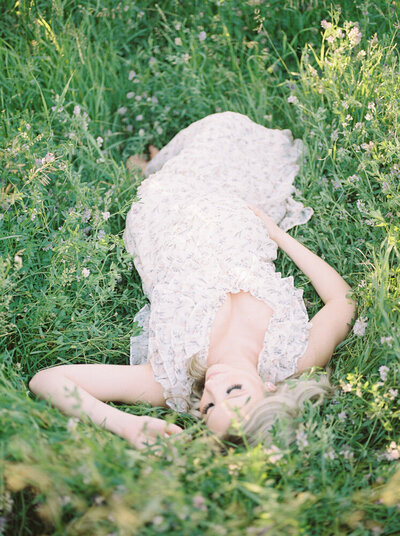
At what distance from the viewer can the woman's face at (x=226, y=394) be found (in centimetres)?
228

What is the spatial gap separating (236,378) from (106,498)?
85 cm

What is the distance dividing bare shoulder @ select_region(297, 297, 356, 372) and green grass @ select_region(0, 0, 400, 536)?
8 centimetres

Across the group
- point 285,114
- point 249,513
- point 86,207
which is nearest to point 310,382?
point 249,513

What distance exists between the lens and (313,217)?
3463mm

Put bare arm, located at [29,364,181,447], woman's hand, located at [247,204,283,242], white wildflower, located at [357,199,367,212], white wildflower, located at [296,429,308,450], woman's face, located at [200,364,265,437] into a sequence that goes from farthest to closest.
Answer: woman's hand, located at [247,204,283,242] < white wildflower, located at [357,199,367,212] < bare arm, located at [29,364,181,447] < woman's face, located at [200,364,265,437] < white wildflower, located at [296,429,308,450]

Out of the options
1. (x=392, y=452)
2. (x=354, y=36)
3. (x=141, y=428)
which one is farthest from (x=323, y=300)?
(x=354, y=36)

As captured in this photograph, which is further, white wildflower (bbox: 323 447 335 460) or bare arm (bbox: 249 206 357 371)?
bare arm (bbox: 249 206 357 371)

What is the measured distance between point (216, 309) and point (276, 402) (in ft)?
2.09

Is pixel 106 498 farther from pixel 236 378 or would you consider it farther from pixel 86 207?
pixel 86 207

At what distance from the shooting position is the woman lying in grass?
2.43m

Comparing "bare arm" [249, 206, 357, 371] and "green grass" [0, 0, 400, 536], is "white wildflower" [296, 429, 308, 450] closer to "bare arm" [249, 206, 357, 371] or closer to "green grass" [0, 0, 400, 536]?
"green grass" [0, 0, 400, 536]

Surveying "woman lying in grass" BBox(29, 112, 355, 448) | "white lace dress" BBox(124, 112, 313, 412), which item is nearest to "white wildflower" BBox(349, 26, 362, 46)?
"white lace dress" BBox(124, 112, 313, 412)

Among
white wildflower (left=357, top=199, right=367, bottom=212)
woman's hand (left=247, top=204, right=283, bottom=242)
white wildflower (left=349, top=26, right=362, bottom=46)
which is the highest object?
white wildflower (left=349, top=26, right=362, bottom=46)

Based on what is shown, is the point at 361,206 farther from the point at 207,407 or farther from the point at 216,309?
the point at 207,407
